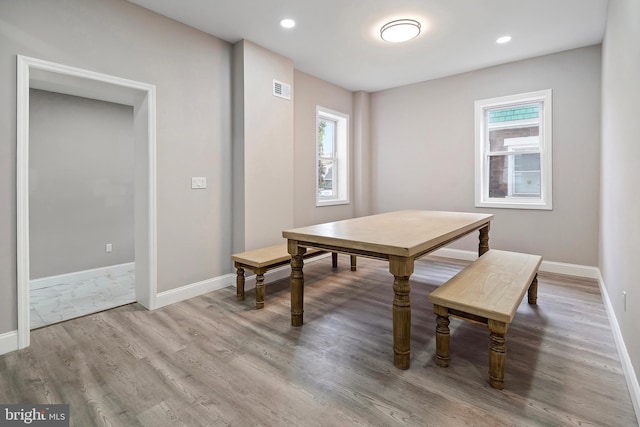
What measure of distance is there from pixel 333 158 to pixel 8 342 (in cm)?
455

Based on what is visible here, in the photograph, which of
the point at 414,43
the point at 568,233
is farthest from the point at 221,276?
the point at 568,233

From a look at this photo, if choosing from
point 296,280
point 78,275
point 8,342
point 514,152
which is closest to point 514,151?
point 514,152

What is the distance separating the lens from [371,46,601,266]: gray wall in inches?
150

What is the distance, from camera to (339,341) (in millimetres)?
2330

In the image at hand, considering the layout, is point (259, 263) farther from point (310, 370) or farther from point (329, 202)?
point (329, 202)

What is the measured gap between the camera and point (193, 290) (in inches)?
130

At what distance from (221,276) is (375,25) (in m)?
3.16

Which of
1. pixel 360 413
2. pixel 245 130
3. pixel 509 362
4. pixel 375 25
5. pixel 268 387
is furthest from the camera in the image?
pixel 245 130

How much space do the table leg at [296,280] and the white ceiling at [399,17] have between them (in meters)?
2.20

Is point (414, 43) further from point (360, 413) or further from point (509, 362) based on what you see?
point (360, 413)

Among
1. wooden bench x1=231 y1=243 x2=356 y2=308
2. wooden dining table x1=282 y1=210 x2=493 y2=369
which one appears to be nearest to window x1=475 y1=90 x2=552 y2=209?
wooden dining table x1=282 y1=210 x2=493 y2=369

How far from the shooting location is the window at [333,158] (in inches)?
209

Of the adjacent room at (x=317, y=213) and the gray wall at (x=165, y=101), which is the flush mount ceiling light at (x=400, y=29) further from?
the gray wall at (x=165, y=101)

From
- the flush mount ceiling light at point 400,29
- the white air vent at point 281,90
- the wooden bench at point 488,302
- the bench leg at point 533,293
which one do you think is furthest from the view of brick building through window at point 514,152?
the white air vent at point 281,90
